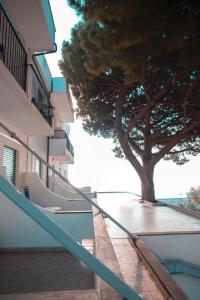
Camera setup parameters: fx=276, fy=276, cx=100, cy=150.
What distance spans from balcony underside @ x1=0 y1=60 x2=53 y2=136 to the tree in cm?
205

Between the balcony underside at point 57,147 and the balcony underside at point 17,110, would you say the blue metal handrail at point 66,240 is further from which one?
the balcony underside at point 57,147

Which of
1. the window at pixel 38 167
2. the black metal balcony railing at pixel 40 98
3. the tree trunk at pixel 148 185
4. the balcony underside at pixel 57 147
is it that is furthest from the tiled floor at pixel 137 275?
the balcony underside at pixel 57 147

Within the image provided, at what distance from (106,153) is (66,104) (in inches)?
204

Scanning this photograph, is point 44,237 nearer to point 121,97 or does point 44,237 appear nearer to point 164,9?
point 164,9

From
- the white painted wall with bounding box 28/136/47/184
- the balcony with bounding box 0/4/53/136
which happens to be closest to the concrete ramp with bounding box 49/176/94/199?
the white painted wall with bounding box 28/136/47/184

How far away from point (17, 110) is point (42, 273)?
4.02 m

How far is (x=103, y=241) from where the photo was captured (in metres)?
4.39

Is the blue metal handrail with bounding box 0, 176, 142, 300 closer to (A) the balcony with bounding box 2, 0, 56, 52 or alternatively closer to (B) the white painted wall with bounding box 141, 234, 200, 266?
(B) the white painted wall with bounding box 141, 234, 200, 266

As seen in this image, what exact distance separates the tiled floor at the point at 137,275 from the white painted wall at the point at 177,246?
5.14 ft

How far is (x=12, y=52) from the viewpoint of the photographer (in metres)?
6.64

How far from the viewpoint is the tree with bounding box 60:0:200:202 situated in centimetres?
553

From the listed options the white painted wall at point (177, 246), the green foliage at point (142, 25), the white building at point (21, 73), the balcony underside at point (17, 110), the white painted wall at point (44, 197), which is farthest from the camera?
the white painted wall at point (44, 197)

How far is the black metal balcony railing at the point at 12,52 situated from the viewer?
19.8 feet

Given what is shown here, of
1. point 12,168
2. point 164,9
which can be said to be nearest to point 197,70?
→ point 164,9
